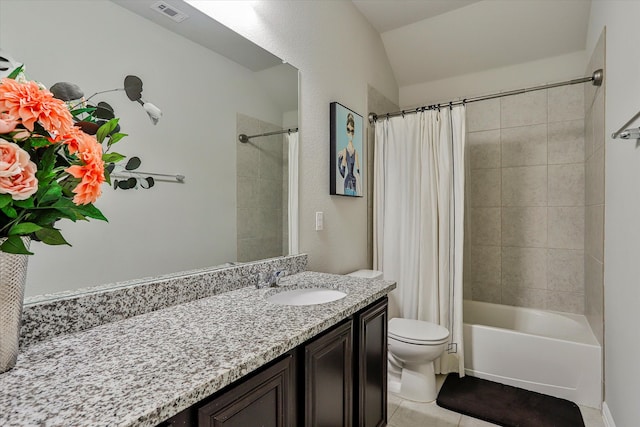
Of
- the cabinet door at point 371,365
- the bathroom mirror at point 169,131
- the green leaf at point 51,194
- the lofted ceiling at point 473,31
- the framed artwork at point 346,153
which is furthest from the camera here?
the lofted ceiling at point 473,31

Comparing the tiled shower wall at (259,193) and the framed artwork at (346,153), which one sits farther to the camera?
the framed artwork at (346,153)

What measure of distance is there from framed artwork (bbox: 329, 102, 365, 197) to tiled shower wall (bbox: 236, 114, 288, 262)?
19.1 inches

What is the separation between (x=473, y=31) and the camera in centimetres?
272

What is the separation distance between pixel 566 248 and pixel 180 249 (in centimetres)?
295

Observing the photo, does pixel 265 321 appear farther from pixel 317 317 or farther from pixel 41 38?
pixel 41 38

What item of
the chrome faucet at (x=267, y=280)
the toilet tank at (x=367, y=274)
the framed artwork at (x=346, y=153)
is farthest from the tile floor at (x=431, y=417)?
the framed artwork at (x=346, y=153)

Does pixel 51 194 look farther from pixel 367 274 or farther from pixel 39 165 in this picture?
pixel 367 274

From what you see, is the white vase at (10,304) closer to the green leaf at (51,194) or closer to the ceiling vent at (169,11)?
the green leaf at (51,194)

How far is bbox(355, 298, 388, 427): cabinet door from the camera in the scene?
4.49ft

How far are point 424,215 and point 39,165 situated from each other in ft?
7.17

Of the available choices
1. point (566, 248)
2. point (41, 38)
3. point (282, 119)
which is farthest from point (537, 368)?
point (41, 38)

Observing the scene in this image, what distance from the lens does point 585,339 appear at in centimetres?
222

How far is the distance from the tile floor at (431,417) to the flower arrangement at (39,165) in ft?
6.42

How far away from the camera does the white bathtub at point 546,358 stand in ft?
6.80
